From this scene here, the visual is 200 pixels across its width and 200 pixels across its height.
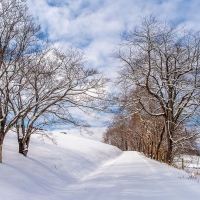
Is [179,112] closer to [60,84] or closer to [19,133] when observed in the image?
[60,84]

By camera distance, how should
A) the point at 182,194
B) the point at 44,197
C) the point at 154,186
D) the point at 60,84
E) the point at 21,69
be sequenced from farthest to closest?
the point at 60,84
the point at 21,69
the point at 154,186
the point at 44,197
the point at 182,194

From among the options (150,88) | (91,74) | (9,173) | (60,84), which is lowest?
(9,173)

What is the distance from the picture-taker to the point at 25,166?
30.3 feet

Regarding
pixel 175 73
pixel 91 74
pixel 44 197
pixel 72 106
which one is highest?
pixel 175 73

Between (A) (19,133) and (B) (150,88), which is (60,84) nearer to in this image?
(A) (19,133)

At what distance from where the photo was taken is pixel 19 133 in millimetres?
11289

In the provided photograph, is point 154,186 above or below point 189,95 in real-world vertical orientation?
below

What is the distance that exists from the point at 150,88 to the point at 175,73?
207 cm

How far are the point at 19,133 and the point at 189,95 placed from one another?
37.4 feet

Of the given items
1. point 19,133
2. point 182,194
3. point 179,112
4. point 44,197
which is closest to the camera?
Result: point 182,194

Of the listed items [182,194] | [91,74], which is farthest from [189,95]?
[182,194]

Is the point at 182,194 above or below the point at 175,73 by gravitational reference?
below

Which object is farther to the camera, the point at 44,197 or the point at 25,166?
the point at 25,166

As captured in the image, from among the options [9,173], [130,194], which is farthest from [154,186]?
[9,173]
